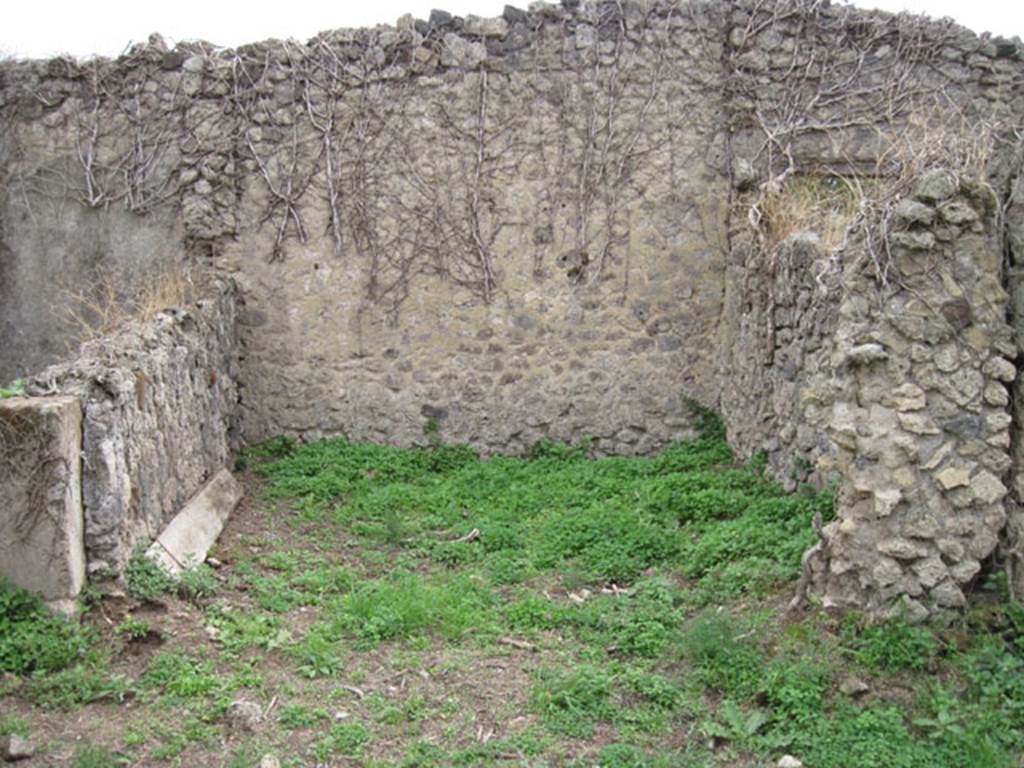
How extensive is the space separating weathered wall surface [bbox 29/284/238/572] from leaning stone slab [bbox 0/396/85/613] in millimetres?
251

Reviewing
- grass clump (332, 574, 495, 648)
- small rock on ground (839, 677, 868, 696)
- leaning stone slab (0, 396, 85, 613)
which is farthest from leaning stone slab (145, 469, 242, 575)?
small rock on ground (839, 677, 868, 696)

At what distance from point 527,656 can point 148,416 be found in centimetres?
308

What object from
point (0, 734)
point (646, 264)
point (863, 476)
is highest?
point (646, 264)

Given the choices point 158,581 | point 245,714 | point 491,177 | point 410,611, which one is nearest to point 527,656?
point 410,611

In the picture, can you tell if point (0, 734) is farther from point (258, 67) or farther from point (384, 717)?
point (258, 67)

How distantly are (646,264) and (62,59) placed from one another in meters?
5.70

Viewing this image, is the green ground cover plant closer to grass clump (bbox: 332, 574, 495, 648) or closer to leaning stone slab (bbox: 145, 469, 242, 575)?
grass clump (bbox: 332, 574, 495, 648)

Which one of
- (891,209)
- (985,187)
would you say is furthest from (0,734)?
(985,187)

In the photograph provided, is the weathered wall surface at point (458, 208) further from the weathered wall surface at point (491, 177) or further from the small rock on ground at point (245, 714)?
the small rock on ground at point (245, 714)

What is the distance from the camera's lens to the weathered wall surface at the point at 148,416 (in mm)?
6230

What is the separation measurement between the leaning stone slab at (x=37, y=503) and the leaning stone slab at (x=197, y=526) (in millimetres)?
727

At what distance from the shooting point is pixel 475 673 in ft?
18.6

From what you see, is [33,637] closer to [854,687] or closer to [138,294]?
[854,687]

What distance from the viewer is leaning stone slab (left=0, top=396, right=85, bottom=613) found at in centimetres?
586
